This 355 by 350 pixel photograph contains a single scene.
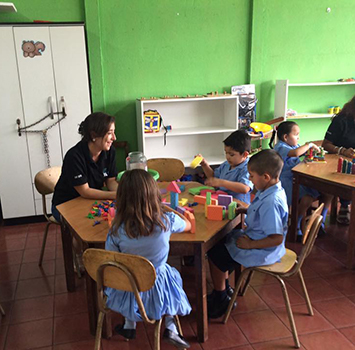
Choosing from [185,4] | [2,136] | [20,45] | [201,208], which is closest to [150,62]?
[185,4]

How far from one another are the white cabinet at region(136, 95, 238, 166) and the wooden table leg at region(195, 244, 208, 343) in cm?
253

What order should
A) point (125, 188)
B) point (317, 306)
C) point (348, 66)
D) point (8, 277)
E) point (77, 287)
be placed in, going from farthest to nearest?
point (348, 66) → point (8, 277) → point (77, 287) → point (317, 306) → point (125, 188)

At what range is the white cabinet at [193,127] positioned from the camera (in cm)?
454

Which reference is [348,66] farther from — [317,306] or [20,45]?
[20,45]

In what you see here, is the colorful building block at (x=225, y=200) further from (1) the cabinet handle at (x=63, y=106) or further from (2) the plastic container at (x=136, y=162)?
(1) the cabinet handle at (x=63, y=106)

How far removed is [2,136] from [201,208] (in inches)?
103

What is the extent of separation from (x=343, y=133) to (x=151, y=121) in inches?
81.7

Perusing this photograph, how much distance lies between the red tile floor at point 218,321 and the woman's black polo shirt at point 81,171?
2.35ft

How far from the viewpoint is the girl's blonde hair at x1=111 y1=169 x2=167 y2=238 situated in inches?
67.5

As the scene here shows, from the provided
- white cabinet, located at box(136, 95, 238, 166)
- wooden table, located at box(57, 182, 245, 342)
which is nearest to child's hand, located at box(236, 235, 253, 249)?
wooden table, located at box(57, 182, 245, 342)

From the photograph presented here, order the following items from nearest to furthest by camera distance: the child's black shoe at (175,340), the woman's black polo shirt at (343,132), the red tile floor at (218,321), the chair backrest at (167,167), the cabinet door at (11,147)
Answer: the child's black shoe at (175,340), the red tile floor at (218,321), the chair backrest at (167,167), the woman's black polo shirt at (343,132), the cabinet door at (11,147)

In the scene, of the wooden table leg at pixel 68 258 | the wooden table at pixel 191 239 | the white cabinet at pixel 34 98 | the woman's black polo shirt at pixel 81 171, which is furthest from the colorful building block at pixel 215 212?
the white cabinet at pixel 34 98

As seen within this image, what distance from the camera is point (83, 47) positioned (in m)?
3.93

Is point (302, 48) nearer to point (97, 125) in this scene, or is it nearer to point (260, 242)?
point (97, 125)
